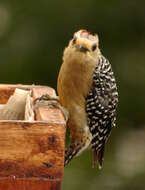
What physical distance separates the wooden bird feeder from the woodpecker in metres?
1.46

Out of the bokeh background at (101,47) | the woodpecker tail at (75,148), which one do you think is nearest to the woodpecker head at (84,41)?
the woodpecker tail at (75,148)

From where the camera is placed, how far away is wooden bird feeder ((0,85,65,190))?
A: 3936 mm

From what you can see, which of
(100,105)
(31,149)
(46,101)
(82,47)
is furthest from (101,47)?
(31,149)

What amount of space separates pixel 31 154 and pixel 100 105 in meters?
1.80

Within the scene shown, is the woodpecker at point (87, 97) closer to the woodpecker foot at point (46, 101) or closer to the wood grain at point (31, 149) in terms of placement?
the woodpecker foot at point (46, 101)

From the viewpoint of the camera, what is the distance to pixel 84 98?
5641mm

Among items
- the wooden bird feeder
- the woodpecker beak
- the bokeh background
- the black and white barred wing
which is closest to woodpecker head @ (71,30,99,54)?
the woodpecker beak

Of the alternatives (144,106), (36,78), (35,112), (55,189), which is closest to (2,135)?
(55,189)

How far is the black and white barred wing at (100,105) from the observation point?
18.5 ft

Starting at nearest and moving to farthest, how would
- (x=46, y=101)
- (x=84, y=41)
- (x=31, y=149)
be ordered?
1. (x=31, y=149)
2. (x=46, y=101)
3. (x=84, y=41)

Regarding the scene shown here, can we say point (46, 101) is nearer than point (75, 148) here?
Yes

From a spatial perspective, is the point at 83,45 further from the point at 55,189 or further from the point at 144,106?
the point at 144,106

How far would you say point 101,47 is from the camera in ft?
26.6

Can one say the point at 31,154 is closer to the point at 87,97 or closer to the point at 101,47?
the point at 87,97
